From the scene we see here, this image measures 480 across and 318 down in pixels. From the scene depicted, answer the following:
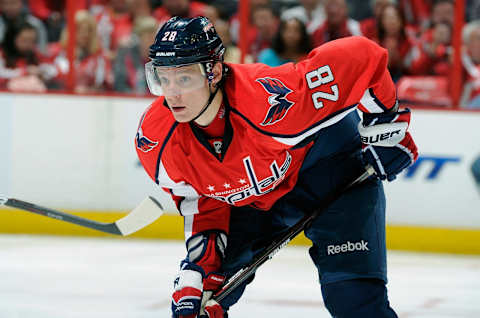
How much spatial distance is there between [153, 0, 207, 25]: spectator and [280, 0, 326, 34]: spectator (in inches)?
22.4

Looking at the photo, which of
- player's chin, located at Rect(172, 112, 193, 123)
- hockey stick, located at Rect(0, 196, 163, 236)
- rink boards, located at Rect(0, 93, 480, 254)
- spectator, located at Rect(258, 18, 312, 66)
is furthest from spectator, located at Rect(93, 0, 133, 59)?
player's chin, located at Rect(172, 112, 193, 123)

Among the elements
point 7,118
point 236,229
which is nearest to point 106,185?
point 7,118

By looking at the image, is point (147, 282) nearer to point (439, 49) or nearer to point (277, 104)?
point (277, 104)

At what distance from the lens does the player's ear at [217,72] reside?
2.38 meters

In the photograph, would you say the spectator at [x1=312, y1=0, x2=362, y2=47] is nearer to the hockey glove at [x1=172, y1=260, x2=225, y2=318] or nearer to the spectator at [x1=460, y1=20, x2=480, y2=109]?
the spectator at [x1=460, y1=20, x2=480, y2=109]

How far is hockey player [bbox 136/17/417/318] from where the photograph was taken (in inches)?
92.8

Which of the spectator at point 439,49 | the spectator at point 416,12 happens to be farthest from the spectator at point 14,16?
the spectator at point 439,49

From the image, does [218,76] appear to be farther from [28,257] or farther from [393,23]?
[393,23]

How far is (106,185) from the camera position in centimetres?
580

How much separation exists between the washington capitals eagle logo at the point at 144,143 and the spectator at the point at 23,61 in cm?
371

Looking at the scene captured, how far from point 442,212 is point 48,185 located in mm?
2611

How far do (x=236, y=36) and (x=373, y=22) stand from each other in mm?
933

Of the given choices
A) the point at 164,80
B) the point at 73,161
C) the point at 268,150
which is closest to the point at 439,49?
the point at 73,161

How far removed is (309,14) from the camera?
560cm
